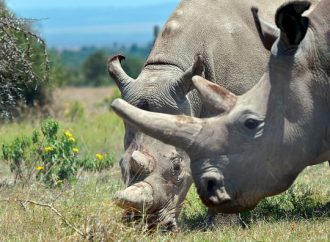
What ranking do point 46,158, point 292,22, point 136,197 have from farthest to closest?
point 46,158, point 136,197, point 292,22

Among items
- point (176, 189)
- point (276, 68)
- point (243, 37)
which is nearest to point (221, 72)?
point (243, 37)

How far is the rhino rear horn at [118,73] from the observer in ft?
30.8

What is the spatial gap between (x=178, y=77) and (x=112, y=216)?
1647 millimetres

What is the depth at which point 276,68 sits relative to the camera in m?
7.41

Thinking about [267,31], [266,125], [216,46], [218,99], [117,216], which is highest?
[267,31]

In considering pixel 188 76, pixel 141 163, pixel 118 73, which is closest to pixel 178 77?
pixel 188 76

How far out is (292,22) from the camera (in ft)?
24.1

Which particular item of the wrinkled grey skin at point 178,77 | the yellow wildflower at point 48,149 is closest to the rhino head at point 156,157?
the wrinkled grey skin at point 178,77

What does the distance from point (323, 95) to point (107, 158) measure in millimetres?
4751

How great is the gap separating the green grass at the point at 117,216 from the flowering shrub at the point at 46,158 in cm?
20

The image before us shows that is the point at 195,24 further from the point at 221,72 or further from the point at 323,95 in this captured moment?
the point at 323,95

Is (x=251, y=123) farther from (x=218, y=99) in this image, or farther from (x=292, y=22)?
(x=292, y=22)

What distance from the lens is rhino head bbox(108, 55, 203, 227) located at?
8612 millimetres

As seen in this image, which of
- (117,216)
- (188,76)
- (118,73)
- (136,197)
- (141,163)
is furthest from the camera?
(118,73)
